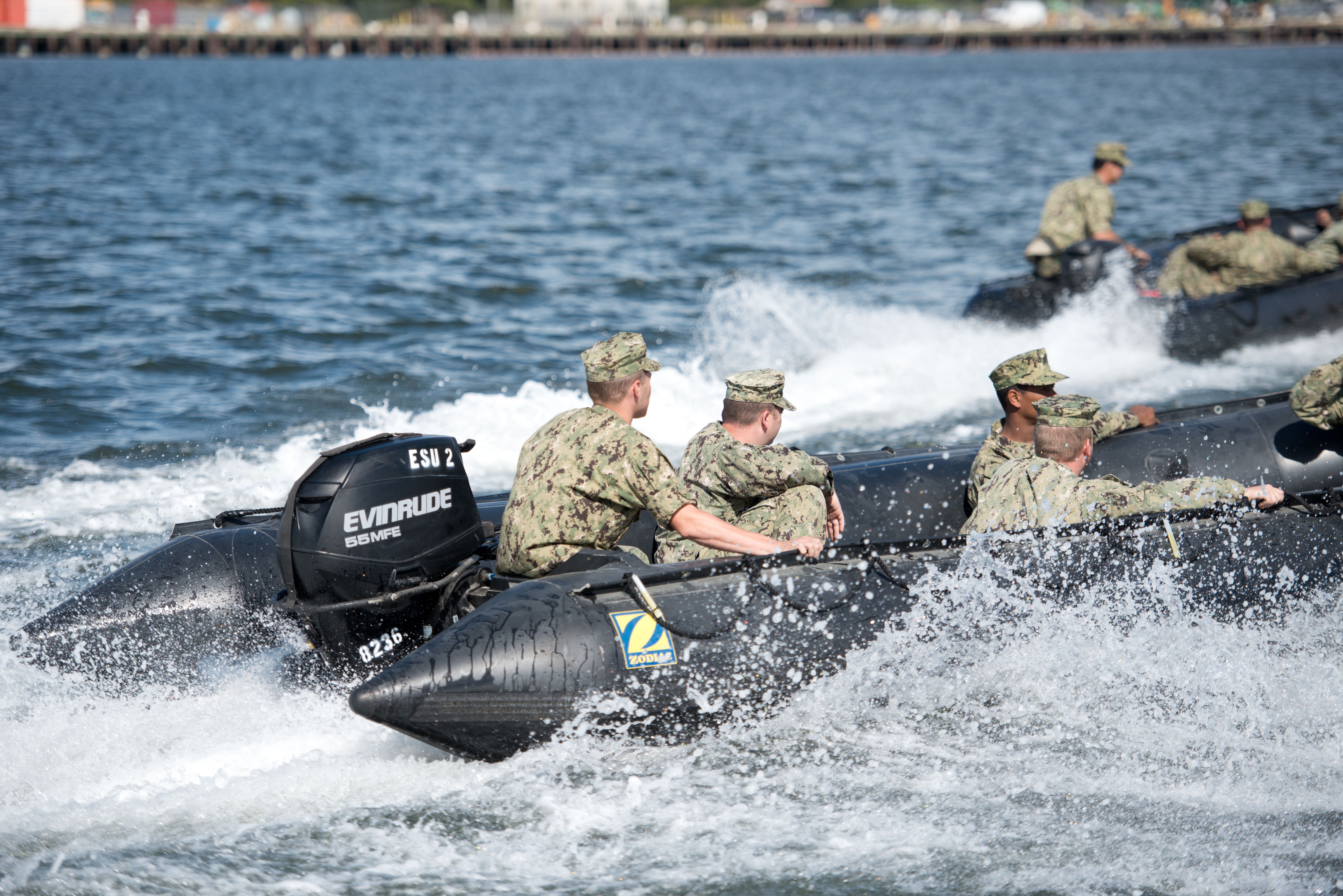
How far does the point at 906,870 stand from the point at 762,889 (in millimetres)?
468

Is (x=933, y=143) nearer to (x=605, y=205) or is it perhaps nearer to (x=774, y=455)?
(x=605, y=205)

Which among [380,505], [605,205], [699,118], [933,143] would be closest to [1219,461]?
[380,505]

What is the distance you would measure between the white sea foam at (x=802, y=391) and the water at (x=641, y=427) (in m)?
0.04

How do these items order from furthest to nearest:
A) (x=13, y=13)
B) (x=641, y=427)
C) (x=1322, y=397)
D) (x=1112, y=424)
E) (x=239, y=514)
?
(x=13, y=13), (x=641, y=427), (x=1112, y=424), (x=1322, y=397), (x=239, y=514)

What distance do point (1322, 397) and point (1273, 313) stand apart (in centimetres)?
511

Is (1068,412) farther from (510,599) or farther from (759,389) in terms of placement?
(510,599)

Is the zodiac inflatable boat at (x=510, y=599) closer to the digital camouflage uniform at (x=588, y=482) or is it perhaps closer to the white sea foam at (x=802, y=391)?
the digital camouflage uniform at (x=588, y=482)

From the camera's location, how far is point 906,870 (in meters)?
3.96

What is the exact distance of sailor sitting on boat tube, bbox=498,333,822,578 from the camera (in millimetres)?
4500

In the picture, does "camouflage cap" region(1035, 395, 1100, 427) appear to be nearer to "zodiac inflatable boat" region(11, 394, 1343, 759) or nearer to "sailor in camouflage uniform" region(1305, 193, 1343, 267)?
"zodiac inflatable boat" region(11, 394, 1343, 759)

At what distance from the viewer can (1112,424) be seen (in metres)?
6.19

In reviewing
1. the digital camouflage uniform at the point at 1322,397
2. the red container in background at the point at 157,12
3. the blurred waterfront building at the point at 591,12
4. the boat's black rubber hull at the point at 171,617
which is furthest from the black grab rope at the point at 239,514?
the blurred waterfront building at the point at 591,12

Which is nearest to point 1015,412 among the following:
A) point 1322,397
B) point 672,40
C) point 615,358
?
point 1322,397

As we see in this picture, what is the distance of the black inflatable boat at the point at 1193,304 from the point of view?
10.5 metres
